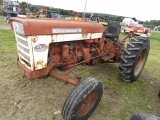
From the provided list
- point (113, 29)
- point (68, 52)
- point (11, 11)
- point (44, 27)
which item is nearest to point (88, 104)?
point (68, 52)

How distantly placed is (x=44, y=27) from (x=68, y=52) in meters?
0.79

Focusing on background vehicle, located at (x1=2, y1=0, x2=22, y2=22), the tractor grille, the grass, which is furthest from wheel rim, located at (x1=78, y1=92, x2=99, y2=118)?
background vehicle, located at (x1=2, y1=0, x2=22, y2=22)

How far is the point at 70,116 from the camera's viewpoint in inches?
101

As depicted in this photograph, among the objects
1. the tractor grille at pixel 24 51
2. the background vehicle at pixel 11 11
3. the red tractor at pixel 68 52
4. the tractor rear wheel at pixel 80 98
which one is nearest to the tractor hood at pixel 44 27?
the red tractor at pixel 68 52

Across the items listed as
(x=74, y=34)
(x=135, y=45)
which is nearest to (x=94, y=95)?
(x=74, y=34)

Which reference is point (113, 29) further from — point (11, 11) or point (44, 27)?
point (11, 11)

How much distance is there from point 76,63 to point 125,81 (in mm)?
1628

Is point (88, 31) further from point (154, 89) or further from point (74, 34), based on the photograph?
point (154, 89)

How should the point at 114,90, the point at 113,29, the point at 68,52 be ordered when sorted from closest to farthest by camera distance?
the point at 68,52, the point at 114,90, the point at 113,29

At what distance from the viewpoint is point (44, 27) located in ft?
9.02

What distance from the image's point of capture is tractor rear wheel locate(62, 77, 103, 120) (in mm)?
2555

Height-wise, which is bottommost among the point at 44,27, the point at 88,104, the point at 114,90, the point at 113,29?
the point at 114,90

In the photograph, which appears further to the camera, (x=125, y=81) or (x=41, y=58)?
(x=125, y=81)

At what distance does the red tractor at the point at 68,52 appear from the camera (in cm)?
262
